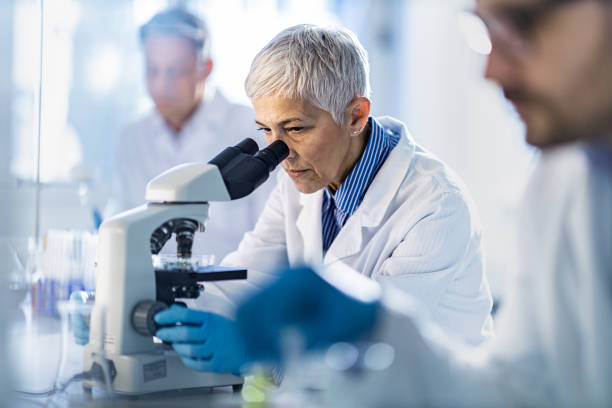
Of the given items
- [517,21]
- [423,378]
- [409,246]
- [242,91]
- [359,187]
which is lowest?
[423,378]

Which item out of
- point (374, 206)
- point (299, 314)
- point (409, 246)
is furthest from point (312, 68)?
point (299, 314)

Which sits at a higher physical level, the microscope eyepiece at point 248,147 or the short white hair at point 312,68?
the short white hair at point 312,68

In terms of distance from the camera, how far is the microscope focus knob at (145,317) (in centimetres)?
123

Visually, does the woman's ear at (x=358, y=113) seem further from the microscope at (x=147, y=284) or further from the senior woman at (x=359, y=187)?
the microscope at (x=147, y=284)

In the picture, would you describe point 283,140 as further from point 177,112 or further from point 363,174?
point 177,112

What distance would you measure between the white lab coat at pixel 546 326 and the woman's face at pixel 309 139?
87cm

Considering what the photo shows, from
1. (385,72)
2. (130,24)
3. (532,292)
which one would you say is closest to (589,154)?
(532,292)

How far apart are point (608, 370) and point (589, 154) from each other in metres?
0.27

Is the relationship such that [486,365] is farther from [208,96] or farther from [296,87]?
[208,96]

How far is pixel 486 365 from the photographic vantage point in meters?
0.93

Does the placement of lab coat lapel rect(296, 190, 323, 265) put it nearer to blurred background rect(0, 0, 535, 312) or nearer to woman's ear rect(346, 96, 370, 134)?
woman's ear rect(346, 96, 370, 134)

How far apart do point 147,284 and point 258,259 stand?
72 centimetres

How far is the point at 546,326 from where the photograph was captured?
2.79 ft

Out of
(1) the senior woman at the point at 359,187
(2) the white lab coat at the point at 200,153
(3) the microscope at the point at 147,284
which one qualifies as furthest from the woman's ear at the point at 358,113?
(2) the white lab coat at the point at 200,153
